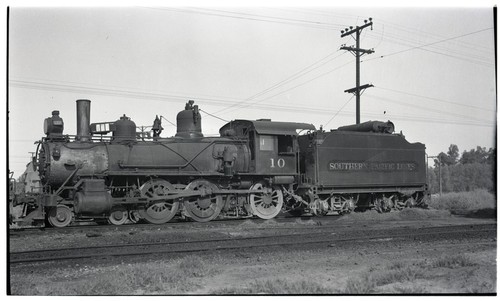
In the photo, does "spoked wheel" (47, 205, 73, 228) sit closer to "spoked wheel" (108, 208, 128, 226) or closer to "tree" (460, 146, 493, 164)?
"spoked wheel" (108, 208, 128, 226)

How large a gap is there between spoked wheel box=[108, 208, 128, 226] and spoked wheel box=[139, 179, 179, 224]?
0.48 meters

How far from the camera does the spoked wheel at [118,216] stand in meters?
13.5

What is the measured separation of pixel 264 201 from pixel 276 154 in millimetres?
1564

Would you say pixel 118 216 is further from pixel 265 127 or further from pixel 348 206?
pixel 348 206

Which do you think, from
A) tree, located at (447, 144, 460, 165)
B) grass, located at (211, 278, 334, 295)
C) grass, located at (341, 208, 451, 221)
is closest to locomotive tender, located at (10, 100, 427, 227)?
grass, located at (341, 208, 451, 221)

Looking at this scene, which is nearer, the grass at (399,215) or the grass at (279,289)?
the grass at (279,289)

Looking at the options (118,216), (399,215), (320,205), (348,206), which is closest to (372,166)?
(348,206)

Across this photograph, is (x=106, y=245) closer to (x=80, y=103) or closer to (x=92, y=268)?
(x=92, y=268)

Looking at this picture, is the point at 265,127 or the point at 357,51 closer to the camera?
the point at 265,127

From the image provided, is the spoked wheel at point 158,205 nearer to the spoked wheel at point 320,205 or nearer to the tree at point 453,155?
the spoked wheel at point 320,205

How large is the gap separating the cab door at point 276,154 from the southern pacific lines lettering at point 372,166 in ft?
4.77

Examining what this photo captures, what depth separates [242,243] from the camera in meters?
10.1

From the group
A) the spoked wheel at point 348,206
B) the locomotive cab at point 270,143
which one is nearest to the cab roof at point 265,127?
the locomotive cab at point 270,143
